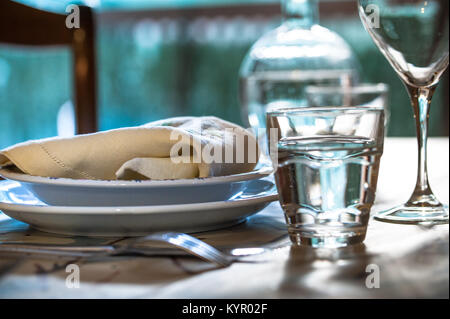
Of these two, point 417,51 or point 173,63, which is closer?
point 417,51

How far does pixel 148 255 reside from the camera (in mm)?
411

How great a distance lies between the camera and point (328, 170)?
44 centimetres

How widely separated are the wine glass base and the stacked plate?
105 mm

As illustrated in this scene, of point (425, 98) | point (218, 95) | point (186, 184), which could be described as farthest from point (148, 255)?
point (218, 95)

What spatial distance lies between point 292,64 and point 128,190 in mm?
869

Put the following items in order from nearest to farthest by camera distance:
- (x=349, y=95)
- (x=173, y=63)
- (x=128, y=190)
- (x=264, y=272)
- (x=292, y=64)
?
(x=264, y=272) < (x=128, y=190) < (x=349, y=95) < (x=292, y=64) < (x=173, y=63)

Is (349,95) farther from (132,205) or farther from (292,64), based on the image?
(132,205)

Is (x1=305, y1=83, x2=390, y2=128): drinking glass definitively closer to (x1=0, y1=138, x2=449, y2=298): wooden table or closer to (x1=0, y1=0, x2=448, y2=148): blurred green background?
(x1=0, y1=138, x2=449, y2=298): wooden table

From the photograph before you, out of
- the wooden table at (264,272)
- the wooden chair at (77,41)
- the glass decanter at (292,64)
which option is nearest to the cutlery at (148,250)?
the wooden table at (264,272)

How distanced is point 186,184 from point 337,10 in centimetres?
374

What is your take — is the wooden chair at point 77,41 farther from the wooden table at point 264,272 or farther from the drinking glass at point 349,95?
the wooden table at point 264,272

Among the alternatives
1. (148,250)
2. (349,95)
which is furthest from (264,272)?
(349,95)

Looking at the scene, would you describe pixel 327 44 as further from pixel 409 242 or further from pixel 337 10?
pixel 337 10
